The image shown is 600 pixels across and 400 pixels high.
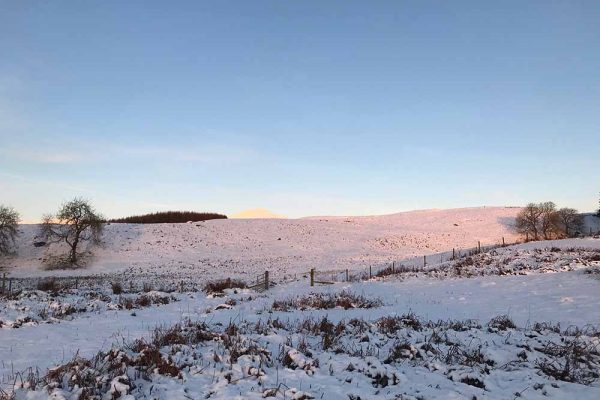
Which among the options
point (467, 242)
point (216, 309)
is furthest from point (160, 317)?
point (467, 242)

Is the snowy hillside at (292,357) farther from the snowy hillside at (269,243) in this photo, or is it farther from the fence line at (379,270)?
the snowy hillside at (269,243)

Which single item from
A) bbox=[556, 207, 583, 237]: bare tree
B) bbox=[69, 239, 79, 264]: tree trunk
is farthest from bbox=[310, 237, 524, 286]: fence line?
bbox=[556, 207, 583, 237]: bare tree

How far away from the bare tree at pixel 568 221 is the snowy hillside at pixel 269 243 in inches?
304

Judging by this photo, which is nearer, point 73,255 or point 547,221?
point 73,255

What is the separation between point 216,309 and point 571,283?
17125 millimetres

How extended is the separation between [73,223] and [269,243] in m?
26.4

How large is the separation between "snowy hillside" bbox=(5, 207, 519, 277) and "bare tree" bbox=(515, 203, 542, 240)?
8.21 feet

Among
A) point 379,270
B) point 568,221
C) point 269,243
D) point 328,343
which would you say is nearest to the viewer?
point 328,343

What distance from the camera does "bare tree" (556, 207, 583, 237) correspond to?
72.9 meters

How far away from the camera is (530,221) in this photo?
72.6 meters

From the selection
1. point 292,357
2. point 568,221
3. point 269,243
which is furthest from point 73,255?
point 568,221

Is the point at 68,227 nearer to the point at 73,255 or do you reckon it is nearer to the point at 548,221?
the point at 73,255

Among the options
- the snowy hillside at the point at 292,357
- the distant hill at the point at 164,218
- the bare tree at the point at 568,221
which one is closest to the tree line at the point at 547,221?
the bare tree at the point at 568,221

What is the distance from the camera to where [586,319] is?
13.9m
